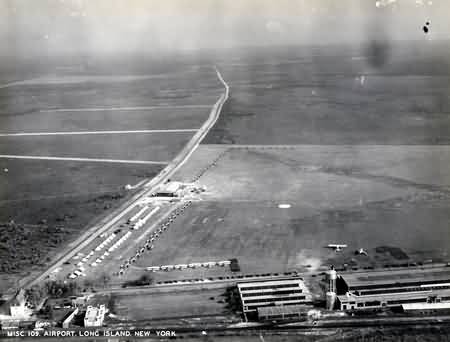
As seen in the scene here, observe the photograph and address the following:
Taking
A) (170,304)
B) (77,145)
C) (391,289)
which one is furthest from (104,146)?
(391,289)

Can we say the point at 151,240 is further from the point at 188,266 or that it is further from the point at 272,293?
the point at 272,293

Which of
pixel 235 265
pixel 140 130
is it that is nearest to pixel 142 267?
pixel 235 265

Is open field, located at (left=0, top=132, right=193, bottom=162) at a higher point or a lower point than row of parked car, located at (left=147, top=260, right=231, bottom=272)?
higher

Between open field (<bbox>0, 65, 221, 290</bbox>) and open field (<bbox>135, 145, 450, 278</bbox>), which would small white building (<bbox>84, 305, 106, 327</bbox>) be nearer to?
open field (<bbox>135, 145, 450, 278</bbox>)

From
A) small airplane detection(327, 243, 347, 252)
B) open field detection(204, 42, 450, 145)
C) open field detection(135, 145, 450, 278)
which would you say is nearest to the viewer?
open field detection(135, 145, 450, 278)

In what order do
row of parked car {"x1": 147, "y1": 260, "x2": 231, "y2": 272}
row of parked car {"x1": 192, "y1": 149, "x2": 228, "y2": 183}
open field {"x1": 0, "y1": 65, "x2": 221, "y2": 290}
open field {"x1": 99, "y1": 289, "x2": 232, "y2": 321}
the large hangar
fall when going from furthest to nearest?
row of parked car {"x1": 192, "y1": 149, "x2": 228, "y2": 183}, open field {"x1": 0, "y1": 65, "x2": 221, "y2": 290}, row of parked car {"x1": 147, "y1": 260, "x2": 231, "y2": 272}, the large hangar, open field {"x1": 99, "y1": 289, "x2": 232, "y2": 321}

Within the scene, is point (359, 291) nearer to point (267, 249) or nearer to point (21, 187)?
point (267, 249)

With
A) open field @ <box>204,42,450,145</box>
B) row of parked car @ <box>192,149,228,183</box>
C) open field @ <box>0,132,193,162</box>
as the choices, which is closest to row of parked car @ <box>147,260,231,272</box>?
row of parked car @ <box>192,149,228,183</box>
